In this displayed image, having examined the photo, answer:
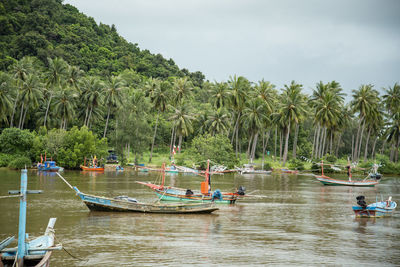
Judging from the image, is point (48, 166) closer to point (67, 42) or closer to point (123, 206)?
point (123, 206)

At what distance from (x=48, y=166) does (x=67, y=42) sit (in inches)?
2465

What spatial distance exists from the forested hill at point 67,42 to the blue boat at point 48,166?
4173 cm

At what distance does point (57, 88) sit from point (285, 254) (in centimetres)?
8147

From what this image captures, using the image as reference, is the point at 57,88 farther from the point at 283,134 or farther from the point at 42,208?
the point at 42,208

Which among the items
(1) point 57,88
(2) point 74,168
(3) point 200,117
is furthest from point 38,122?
(3) point 200,117

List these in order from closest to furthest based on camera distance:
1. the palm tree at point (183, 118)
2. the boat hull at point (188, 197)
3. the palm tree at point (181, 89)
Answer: the boat hull at point (188, 197), the palm tree at point (183, 118), the palm tree at point (181, 89)

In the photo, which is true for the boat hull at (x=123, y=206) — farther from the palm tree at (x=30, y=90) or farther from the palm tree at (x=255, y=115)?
the palm tree at (x=255, y=115)

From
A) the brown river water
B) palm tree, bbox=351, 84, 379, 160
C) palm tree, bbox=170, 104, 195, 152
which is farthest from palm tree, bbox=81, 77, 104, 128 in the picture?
palm tree, bbox=351, 84, 379, 160

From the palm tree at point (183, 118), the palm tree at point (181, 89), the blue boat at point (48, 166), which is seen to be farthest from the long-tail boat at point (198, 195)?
the palm tree at point (181, 89)

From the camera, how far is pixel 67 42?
404 ft

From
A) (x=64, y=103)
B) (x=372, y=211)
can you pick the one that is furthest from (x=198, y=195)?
(x=64, y=103)

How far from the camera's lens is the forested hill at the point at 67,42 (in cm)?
11131

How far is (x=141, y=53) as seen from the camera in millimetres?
151625

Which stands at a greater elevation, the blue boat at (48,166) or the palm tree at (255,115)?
the palm tree at (255,115)
